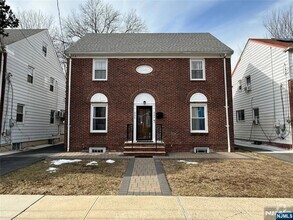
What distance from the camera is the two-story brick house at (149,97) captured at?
38.7ft

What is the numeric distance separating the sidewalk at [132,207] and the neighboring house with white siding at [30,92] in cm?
896

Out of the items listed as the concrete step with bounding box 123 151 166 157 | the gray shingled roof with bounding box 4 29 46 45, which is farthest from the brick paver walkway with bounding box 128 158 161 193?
the gray shingled roof with bounding box 4 29 46 45

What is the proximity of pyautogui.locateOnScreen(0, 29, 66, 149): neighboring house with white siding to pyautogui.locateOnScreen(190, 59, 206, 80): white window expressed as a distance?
10.3 m

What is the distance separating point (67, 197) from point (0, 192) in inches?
66.6

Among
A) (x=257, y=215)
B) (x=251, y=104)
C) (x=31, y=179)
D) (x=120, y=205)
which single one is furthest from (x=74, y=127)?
(x=251, y=104)

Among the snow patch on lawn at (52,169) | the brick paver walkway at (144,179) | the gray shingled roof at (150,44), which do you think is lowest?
the brick paver walkway at (144,179)

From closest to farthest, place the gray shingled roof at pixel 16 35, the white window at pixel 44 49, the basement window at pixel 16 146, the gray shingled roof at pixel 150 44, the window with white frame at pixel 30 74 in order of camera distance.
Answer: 1. the gray shingled roof at pixel 150 44
2. the basement window at pixel 16 146
3. the gray shingled roof at pixel 16 35
4. the window with white frame at pixel 30 74
5. the white window at pixel 44 49

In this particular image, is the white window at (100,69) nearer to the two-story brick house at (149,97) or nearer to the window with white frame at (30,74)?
the two-story brick house at (149,97)

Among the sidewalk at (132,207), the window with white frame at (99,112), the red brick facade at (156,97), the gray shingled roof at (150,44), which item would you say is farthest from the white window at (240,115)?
the sidewalk at (132,207)

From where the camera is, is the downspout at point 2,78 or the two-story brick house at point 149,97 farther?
the two-story brick house at point 149,97

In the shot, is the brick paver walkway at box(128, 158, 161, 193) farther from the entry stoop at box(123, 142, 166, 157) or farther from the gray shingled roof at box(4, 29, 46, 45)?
the gray shingled roof at box(4, 29, 46, 45)

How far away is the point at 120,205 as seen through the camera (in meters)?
4.20

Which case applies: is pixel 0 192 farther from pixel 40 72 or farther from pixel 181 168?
pixel 40 72

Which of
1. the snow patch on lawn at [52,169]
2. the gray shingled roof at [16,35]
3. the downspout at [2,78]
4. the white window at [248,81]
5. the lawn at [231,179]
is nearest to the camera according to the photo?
the lawn at [231,179]
